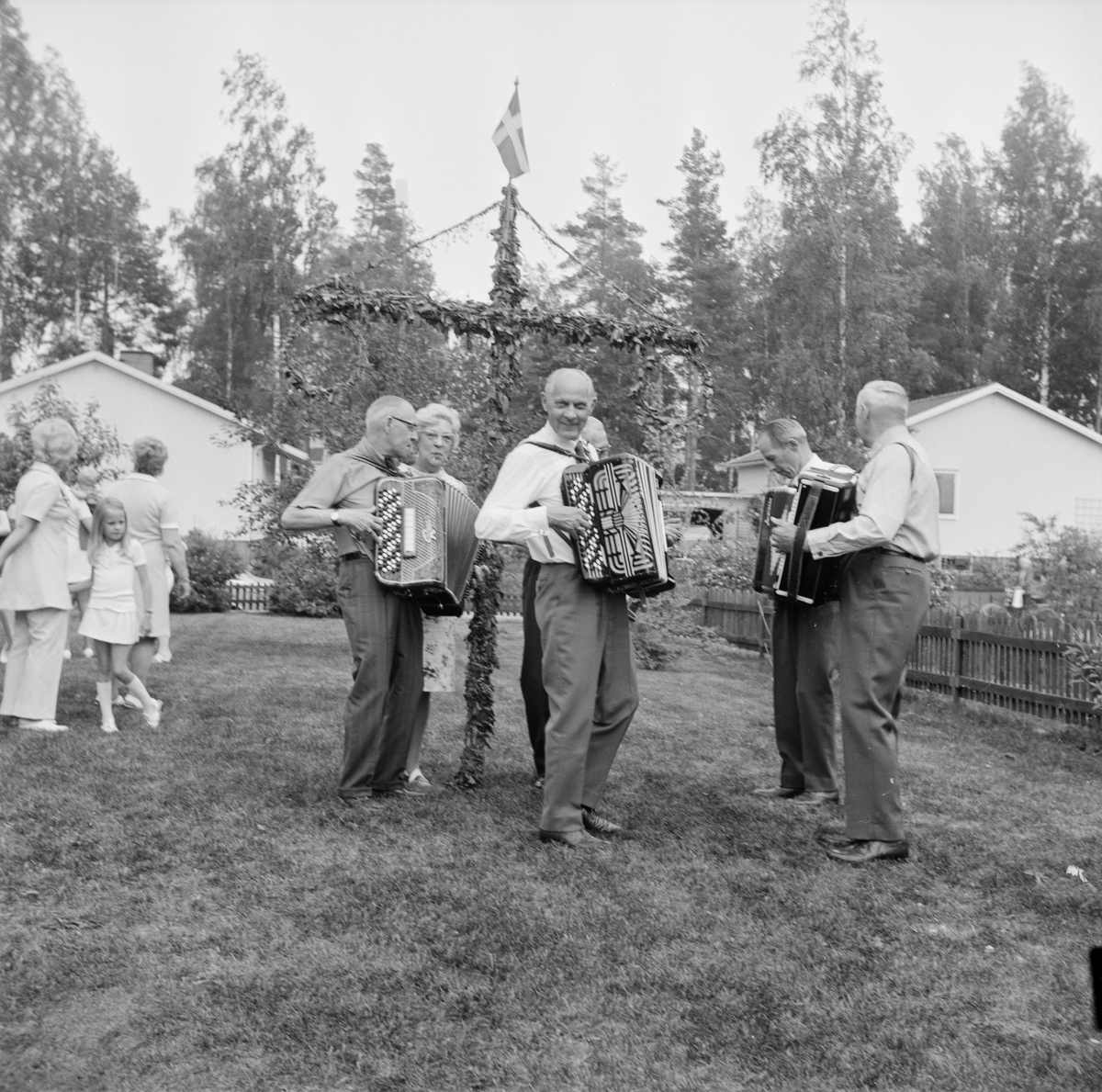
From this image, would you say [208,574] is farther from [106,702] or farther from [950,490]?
[950,490]

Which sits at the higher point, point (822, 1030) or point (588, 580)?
point (588, 580)

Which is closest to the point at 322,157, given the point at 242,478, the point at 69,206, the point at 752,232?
the point at 69,206

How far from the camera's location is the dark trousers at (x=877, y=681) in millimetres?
5191

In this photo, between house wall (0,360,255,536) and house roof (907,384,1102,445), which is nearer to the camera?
house wall (0,360,255,536)

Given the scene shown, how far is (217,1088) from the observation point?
2.96 metres

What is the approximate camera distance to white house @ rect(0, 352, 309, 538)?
98.2 feet

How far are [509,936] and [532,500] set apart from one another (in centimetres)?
216

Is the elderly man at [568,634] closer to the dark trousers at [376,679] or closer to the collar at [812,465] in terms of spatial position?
the dark trousers at [376,679]

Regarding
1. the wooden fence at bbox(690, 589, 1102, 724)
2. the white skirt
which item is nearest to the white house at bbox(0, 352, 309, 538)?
the wooden fence at bbox(690, 589, 1102, 724)

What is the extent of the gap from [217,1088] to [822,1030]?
5.78ft

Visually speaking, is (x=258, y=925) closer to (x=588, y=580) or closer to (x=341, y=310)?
(x=588, y=580)

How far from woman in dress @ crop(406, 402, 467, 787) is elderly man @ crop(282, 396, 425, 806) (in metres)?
0.25

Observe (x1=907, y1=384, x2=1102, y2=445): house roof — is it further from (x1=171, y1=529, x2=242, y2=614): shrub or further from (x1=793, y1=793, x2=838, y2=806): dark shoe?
(x1=793, y1=793, x2=838, y2=806): dark shoe

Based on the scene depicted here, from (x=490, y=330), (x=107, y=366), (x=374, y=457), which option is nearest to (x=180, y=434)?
(x=107, y=366)
